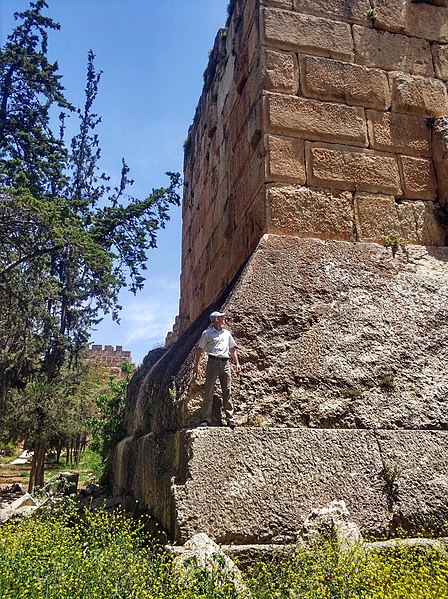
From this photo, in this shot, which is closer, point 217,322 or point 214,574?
point 214,574

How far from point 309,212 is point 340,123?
870 millimetres

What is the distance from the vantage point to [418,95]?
14.3ft

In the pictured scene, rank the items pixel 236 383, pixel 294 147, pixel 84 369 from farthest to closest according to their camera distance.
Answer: pixel 84 369, pixel 294 147, pixel 236 383

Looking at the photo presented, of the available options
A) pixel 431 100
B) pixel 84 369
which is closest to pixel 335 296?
pixel 431 100

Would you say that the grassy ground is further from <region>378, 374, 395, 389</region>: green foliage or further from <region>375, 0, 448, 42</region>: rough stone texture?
<region>375, 0, 448, 42</region>: rough stone texture

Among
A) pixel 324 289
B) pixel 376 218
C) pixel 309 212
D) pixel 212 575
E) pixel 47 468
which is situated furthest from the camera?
pixel 47 468

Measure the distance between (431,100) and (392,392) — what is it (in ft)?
8.77

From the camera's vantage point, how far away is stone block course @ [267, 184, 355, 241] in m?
3.79

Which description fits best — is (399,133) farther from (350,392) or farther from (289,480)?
(289,480)

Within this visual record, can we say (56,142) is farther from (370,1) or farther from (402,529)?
(402,529)

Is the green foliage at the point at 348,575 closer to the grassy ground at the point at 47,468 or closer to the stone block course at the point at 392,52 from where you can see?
the stone block course at the point at 392,52

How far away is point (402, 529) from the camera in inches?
119

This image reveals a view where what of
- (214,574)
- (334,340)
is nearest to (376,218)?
(334,340)

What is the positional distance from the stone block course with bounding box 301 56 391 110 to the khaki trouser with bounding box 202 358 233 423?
2400mm
